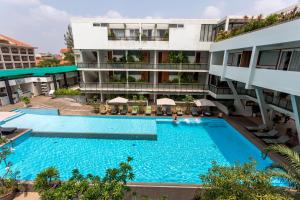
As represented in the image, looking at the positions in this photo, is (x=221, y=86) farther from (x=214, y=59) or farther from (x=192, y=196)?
(x=192, y=196)

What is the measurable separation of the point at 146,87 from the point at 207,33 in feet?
37.0

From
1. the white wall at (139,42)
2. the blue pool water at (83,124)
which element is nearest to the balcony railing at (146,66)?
the white wall at (139,42)

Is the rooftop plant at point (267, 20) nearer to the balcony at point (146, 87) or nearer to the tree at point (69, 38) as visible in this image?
the balcony at point (146, 87)

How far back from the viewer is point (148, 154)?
12586 mm

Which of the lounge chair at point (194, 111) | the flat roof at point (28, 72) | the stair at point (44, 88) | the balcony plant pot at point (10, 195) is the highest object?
the flat roof at point (28, 72)

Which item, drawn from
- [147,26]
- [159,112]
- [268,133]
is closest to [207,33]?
[147,26]

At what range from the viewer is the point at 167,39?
68.4 ft

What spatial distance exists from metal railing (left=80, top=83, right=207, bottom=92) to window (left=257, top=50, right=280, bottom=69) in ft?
24.5

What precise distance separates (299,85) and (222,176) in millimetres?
7267

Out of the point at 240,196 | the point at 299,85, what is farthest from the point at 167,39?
the point at 240,196

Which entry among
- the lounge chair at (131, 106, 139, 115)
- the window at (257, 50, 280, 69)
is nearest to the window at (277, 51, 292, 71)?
the window at (257, 50, 280, 69)

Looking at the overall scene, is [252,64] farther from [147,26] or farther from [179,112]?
[147,26]

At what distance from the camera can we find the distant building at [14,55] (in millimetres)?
46094

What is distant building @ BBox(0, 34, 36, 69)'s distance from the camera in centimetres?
4609
